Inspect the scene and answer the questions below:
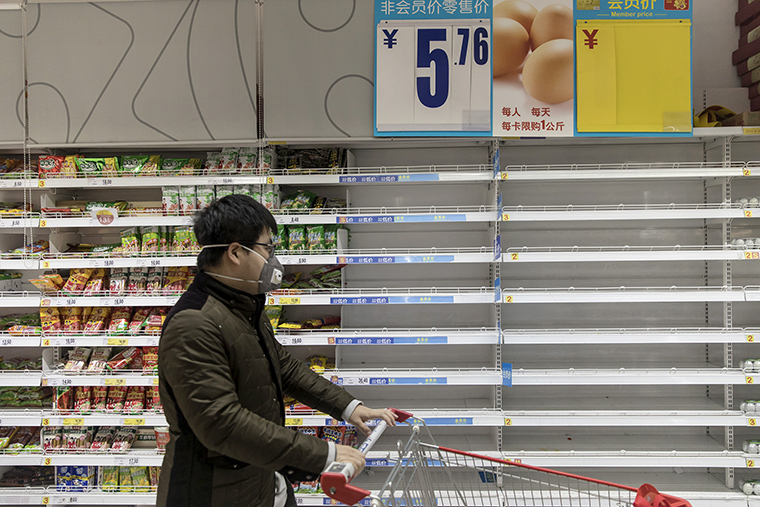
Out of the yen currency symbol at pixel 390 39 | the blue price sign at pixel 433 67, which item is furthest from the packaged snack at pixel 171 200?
the yen currency symbol at pixel 390 39

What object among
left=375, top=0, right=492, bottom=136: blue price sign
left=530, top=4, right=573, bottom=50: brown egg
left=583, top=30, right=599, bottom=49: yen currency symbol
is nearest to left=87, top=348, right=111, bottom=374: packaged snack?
left=375, top=0, right=492, bottom=136: blue price sign

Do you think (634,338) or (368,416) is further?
(634,338)

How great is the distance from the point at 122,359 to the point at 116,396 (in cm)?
23

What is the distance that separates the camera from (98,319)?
A: 9.14 feet

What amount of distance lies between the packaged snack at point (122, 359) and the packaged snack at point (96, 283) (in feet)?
1.38

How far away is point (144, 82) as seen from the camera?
267 centimetres

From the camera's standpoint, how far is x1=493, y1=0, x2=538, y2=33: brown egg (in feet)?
8.50

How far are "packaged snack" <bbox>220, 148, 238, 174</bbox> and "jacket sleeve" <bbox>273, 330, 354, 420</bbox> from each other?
4.77ft

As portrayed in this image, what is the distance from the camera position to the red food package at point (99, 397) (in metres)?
2.72

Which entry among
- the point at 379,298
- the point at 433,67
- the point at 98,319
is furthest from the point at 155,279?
the point at 433,67

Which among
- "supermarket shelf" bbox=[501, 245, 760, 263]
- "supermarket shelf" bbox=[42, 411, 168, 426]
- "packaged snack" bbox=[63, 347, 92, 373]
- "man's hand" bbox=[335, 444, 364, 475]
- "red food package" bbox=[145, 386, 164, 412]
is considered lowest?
"supermarket shelf" bbox=[42, 411, 168, 426]

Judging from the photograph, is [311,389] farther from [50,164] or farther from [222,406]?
[50,164]

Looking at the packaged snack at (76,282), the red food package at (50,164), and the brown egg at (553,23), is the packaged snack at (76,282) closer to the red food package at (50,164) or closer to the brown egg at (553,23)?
the red food package at (50,164)

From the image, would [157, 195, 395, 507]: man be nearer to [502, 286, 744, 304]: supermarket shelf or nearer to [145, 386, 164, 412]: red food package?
[502, 286, 744, 304]: supermarket shelf
